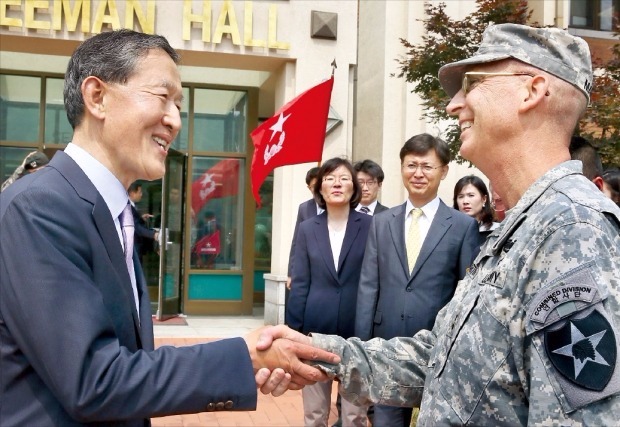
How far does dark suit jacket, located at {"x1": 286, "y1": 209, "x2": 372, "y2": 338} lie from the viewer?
15.2 ft

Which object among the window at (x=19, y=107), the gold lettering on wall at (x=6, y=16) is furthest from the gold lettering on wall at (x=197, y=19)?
the window at (x=19, y=107)

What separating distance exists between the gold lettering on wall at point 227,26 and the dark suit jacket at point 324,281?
4.99 meters

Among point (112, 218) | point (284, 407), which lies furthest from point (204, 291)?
point (112, 218)

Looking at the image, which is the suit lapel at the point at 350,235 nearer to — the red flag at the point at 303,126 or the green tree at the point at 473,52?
the red flag at the point at 303,126

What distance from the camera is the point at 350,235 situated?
485 cm

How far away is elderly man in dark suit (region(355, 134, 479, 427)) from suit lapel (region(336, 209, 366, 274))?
36 centimetres

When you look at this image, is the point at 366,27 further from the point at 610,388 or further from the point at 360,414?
the point at 610,388

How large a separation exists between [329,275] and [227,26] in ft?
18.1

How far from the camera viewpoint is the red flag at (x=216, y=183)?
34.8ft

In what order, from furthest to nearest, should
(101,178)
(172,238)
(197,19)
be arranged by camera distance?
(172,238), (197,19), (101,178)

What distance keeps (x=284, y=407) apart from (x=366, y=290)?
1.98 meters

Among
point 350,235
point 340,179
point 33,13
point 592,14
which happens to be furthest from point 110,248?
point 592,14

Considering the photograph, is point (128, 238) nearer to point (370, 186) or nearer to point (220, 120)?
point (370, 186)

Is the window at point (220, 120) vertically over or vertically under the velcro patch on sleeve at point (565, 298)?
over
